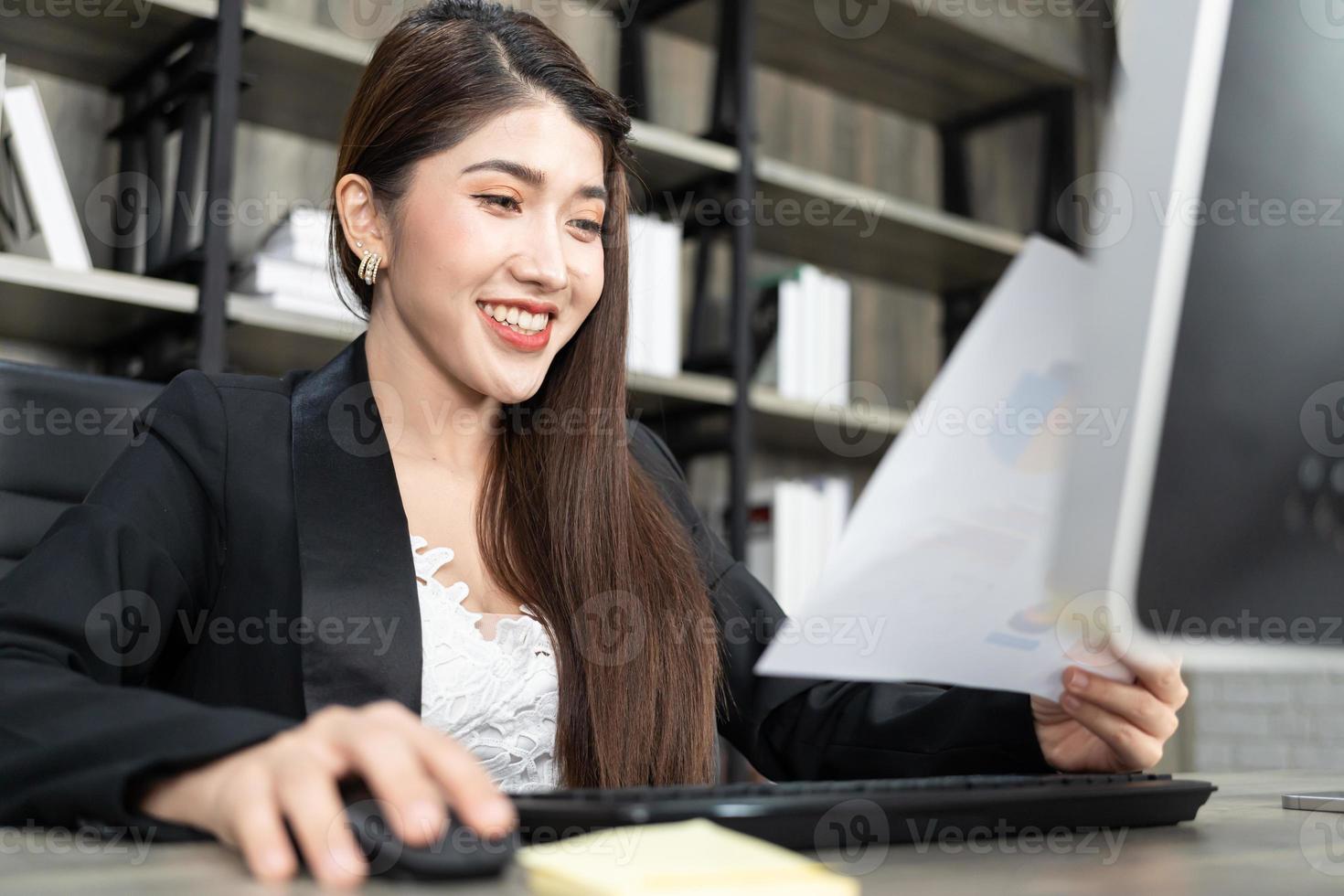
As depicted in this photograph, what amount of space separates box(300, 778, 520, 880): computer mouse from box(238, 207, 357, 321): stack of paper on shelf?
5.30 feet

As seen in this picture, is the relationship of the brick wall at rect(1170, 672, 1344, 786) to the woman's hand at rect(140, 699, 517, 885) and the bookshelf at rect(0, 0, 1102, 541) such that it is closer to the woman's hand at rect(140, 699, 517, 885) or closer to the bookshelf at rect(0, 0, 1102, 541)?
the bookshelf at rect(0, 0, 1102, 541)

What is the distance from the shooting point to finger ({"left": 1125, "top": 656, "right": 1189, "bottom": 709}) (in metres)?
0.80

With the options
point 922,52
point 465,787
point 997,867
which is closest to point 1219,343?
point 997,867

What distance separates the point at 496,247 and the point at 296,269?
852mm

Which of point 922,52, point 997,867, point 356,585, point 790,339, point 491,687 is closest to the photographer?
point 997,867

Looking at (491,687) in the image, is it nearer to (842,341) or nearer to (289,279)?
(289,279)

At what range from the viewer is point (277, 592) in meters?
1.08

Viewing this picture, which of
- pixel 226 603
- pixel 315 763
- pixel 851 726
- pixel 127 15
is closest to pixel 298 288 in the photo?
pixel 127 15

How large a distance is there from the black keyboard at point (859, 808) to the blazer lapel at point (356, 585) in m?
0.48

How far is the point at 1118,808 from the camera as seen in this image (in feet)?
2.10

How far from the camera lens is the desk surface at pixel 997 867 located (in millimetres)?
442

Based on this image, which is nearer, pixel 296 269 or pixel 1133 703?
pixel 1133 703

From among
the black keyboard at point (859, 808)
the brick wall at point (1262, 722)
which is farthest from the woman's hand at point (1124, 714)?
the brick wall at point (1262, 722)

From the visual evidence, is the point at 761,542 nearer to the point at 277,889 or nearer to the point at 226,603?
the point at 226,603
